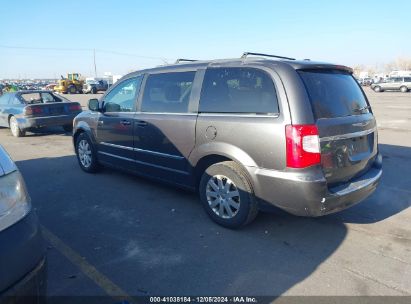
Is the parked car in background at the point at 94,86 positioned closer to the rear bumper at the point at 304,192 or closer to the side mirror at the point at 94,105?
A: the side mirror at the point at 94,105

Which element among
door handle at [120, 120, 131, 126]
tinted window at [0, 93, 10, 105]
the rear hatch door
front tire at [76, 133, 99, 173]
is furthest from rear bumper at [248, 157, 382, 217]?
tinted window at [0, 93, 10, 105]

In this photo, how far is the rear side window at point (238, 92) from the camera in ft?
11.6

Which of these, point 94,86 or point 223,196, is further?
point 94,86

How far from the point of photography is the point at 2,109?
11758 mm

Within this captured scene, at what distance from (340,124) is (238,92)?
3.66 feet

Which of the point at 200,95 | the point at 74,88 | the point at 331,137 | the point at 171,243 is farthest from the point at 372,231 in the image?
the point at 74,88

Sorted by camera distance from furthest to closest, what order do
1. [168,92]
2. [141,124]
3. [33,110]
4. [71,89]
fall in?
[71,89]
[33,110]
[141,124]
[168,92]

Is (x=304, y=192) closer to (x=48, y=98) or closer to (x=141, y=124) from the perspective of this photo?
(x=141, y=124)

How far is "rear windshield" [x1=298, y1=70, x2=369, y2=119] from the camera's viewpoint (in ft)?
11.4

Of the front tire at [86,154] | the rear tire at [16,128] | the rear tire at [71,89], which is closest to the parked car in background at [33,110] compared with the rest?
the rear tire at [16,128]

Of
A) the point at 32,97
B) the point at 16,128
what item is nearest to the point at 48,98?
the point at 32,97

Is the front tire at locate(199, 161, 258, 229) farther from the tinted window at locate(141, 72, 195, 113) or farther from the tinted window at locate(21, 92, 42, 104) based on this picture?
the tinted window at locate(21, 92, 42, 104)

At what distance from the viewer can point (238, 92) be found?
3809 millimetres

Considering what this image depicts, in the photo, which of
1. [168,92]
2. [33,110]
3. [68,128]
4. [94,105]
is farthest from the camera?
[68,128]
